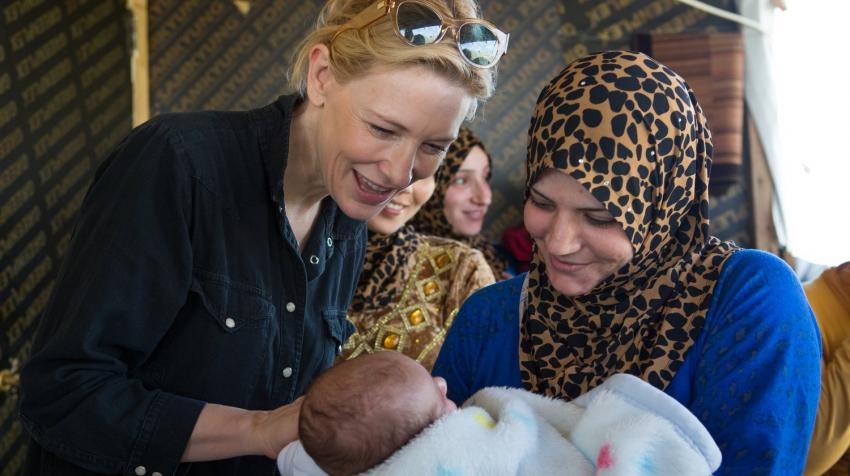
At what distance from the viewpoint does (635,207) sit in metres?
1.67

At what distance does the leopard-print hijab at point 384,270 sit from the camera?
121 inches

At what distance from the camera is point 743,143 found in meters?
4.89

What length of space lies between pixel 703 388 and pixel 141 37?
13.6 feet

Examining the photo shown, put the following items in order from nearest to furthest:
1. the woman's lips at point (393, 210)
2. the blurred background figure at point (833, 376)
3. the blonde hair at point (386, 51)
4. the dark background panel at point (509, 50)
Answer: the blonde hair at point (386, 51), the blurred background figure at point (833, 376), the woman's lips at point (393, 210), the dark background panel at point (509, 50)

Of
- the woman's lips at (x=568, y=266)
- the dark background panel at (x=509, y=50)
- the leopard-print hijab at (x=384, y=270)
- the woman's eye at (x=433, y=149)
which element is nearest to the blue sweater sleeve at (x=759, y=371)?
the woman's lips at (x=568, y=266)

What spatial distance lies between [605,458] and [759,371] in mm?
325

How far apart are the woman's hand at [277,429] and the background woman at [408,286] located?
57.3 inches

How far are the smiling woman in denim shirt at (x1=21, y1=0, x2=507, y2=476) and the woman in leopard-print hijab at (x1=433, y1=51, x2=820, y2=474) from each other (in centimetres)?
24

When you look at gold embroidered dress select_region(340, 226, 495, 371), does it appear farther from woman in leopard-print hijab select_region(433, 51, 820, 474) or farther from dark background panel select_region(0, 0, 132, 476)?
dark background panel select_region(0, 0, 132, 476)

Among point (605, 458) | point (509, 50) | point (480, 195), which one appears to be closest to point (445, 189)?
point (480, 195)

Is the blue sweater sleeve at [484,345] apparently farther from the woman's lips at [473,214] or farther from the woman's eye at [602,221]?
the woman's lips at [473,214]

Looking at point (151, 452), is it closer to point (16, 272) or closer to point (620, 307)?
point (620, 307)

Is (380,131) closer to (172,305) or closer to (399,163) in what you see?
(399,163)

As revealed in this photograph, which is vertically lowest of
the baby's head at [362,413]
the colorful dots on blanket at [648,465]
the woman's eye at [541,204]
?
the colorful dots on blanket at [648,465]
